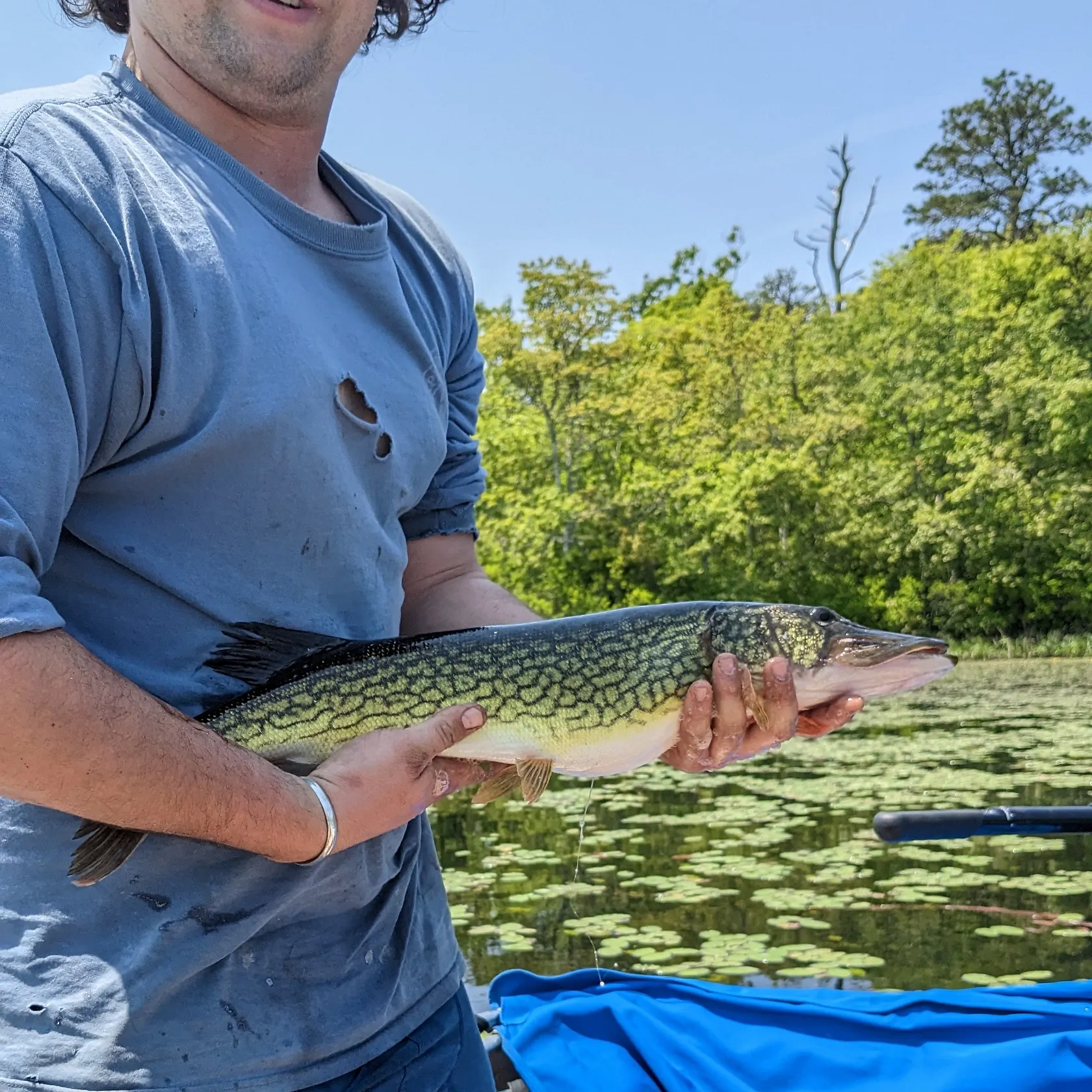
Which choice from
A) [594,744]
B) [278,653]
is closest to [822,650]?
[594,744]

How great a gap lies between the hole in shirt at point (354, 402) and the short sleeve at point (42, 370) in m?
0.33

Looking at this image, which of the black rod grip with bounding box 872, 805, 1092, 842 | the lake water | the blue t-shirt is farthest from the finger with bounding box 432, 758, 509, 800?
the lake water

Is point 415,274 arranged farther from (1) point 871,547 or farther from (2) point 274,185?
(1) point 871,547

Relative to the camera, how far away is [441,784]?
1.50 metres

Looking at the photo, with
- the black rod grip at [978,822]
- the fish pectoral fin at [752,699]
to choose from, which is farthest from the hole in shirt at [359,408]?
the black rod grip at [978,822]

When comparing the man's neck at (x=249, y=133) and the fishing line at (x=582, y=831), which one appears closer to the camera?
the man's neck at (x=249, y=133)

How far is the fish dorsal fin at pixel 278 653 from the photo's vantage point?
133cm

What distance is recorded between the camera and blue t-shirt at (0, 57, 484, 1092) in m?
1.11

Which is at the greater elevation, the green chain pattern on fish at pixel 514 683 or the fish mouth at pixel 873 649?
the green chain pattern on fish at pixel 514 683

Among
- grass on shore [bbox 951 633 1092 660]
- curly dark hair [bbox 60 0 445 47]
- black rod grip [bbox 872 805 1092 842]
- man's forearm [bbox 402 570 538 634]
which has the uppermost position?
curly dark hair [bbox 60 0 445 47]

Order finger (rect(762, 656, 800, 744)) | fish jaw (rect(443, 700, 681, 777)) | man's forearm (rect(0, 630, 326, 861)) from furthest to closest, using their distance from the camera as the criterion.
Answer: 1. finger (rect(762, 656, 800, 744))
2. fish jaw (rect(443, 700, 681, 777))
3. man's forearm (rect(0, 630, 326, 861))

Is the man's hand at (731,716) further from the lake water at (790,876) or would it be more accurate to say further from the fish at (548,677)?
the lake water at (790,876)

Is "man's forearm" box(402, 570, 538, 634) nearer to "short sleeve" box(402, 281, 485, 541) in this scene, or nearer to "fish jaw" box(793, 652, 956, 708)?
"short sleeve" box(402, 281, 485, 541)

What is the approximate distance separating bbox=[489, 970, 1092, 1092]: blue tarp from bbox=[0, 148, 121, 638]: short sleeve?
237 cm
